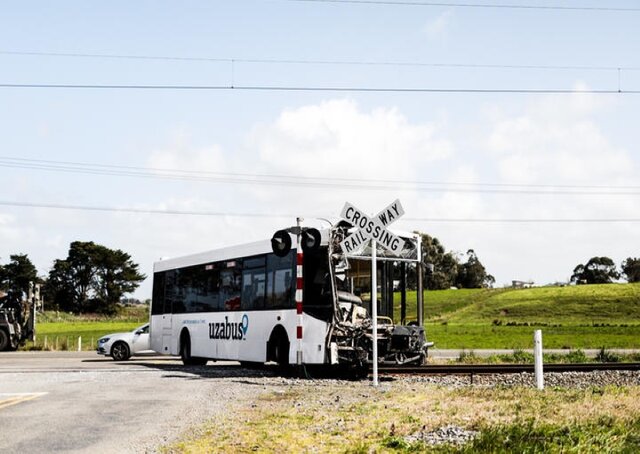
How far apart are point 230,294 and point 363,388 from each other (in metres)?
7.42

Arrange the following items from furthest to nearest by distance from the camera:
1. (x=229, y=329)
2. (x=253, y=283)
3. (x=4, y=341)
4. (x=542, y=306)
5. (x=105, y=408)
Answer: (x=542, y=306)
(x=4, y=341)
(x=229, y=329)
(x=253, y=283)
(x=105, y=408)

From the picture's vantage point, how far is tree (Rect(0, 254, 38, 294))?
125 meters

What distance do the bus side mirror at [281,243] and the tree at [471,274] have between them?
111 metres

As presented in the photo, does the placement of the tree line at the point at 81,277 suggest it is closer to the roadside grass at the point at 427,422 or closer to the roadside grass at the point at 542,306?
the roadside grass at the point at 542,306

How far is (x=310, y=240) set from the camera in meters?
18.5

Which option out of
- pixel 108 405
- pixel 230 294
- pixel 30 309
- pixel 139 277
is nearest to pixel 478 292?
pixel 139 277

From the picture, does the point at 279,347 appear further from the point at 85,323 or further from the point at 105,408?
the point at 85,323

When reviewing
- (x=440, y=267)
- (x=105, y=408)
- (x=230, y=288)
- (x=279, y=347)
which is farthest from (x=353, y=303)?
(x=440, y=267)

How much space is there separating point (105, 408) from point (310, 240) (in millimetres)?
6900

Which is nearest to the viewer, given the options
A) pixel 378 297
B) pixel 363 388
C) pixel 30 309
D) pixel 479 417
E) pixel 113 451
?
pixel 113 451

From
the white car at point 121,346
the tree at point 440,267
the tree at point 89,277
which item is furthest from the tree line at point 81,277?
the white car at point 121,346

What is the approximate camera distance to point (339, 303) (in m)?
18.3

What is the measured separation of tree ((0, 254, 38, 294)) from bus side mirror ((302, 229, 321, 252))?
371 feet

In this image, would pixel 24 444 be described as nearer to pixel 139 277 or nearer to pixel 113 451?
pixel 113 451
